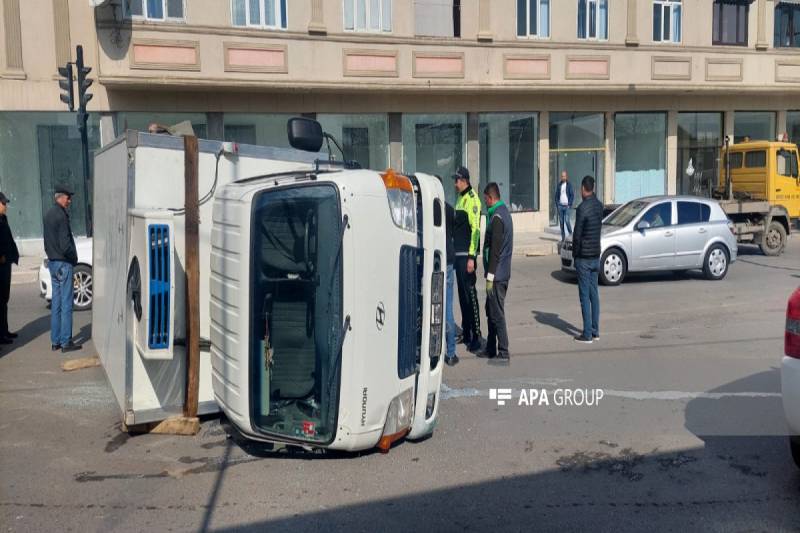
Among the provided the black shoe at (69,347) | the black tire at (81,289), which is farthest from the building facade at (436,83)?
the black shoe at (69,347)

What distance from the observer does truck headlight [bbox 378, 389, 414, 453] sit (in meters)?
5.29

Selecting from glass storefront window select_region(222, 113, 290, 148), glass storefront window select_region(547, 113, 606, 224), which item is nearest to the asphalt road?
glass storefront window select_region(222, 113, 290, 148)

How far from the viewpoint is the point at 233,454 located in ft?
18.6

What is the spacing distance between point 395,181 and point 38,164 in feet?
52.9

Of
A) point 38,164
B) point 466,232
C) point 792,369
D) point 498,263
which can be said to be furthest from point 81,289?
point 792,369

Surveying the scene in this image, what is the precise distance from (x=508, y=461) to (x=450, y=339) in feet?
9.33

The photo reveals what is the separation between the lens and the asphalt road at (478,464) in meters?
4.61

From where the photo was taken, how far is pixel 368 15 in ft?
65.9

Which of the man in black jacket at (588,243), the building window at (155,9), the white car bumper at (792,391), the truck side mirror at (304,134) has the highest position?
the building window at (155,9)

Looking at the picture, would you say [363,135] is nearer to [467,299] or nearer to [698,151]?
[698,151]

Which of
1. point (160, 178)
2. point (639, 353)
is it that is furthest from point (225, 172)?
point (639, 353)

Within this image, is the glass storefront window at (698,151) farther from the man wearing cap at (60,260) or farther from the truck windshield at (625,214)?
the man wearing cap at (60,260)

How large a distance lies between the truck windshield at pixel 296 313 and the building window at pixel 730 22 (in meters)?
22.4

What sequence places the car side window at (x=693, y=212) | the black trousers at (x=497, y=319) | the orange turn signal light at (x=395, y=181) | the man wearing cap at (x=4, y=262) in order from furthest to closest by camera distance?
the car side window at (x=693, y=212)
the man wearing cap at (x=4, y=262)
the black trousers at (x=497, y=319)
the orange turn signal light at (x=395, y=181)
